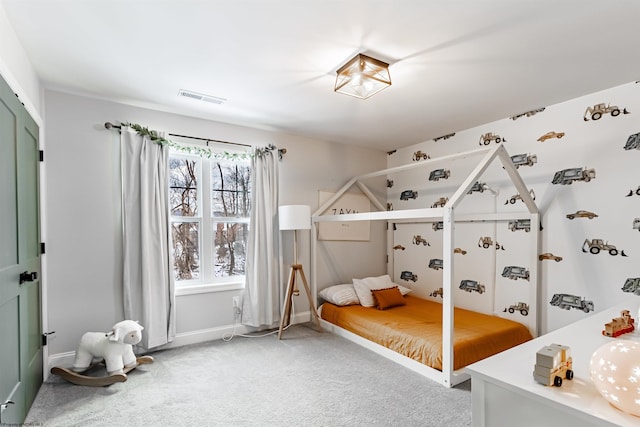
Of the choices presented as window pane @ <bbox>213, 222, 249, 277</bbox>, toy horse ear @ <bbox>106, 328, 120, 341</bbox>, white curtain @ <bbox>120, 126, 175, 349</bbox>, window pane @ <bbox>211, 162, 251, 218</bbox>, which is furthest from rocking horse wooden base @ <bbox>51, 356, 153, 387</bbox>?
window pane @ <bbox>211, 162, 251, 218</bbox>

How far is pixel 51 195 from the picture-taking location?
2771mm

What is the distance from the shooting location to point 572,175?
3033mm

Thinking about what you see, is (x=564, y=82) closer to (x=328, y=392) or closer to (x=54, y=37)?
(x=328, y=392)

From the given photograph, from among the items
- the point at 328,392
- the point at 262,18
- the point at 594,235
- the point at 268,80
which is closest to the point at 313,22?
the point at 262,18

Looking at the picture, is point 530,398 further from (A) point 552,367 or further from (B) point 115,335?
(B) point 115,335

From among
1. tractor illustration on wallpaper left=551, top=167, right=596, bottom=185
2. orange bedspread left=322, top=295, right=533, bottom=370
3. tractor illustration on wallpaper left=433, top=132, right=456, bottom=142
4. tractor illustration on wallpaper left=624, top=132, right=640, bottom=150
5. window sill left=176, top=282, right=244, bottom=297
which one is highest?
tractor illustration on wallpaper left=433, top=132, right=456, bottom=142

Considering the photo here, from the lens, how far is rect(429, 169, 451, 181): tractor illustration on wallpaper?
Answer: 416 cm

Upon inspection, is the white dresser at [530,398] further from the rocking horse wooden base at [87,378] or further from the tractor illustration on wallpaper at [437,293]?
the tractor illustration on wallpaper at [437,293]

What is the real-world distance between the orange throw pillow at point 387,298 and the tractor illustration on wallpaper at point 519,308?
110cm

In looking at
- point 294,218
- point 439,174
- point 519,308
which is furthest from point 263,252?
point 519,308

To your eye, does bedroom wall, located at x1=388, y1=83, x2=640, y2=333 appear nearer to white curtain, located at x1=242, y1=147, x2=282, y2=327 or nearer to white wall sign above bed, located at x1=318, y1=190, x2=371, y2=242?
white wall sign above bed, located at x1=318, y1=190, x2=371, y2=242

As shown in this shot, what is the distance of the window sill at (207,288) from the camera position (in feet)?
11.1

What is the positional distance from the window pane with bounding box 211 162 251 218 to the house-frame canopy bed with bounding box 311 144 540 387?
0.88 meters

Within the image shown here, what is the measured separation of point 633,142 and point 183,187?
416 cm
